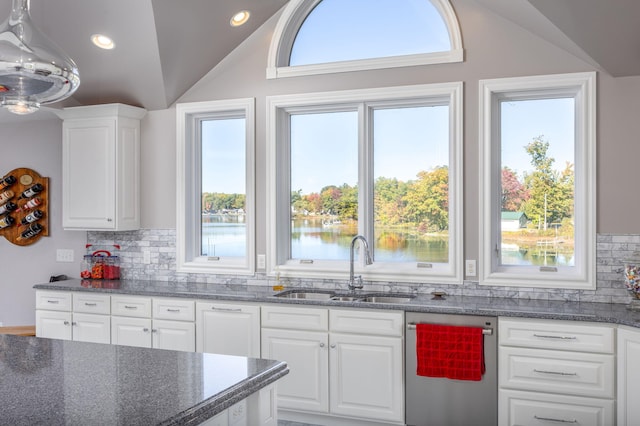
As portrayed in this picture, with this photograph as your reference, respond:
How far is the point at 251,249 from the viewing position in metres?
4.82

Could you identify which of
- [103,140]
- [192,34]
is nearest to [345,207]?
[192,34]

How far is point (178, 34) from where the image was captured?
4.38 metres

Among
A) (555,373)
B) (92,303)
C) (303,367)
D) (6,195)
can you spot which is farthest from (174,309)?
(555,373)

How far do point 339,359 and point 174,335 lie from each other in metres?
1.29

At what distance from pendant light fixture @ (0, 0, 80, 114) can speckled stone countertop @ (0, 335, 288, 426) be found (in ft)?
3.10

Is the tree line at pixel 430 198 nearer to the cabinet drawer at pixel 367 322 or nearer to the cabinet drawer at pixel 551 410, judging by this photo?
the cabinet drawer at pixel 367 322

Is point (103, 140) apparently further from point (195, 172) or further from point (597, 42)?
point (597, 42)

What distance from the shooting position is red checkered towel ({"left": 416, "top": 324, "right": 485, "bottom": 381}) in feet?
11.9

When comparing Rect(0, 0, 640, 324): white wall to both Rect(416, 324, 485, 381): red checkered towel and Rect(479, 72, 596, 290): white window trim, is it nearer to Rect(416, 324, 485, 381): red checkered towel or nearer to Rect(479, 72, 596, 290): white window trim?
Rect(479, 72, 596, 290): white window trim

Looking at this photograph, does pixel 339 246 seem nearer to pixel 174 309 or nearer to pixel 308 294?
pixel 308 294

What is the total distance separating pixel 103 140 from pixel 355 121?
2.05m

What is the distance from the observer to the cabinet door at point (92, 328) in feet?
15.4

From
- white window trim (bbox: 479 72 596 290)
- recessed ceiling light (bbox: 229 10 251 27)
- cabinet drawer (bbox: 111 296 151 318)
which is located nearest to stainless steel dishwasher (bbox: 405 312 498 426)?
white window trim (bbox: 479 72 596 290)

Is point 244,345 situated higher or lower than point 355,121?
lower
